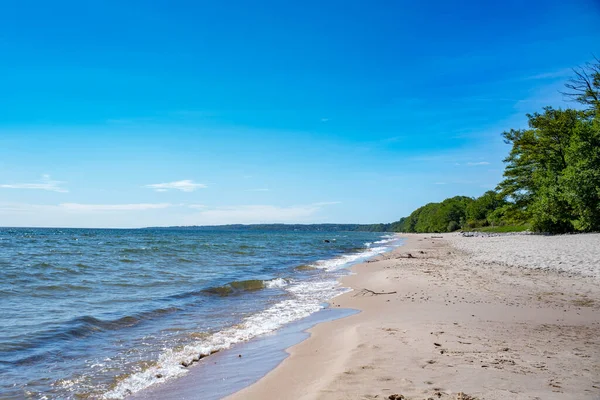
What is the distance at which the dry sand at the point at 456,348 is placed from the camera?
168 inches

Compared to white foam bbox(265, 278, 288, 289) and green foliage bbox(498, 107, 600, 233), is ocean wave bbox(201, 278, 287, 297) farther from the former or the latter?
green foliage bbox(498, 107, 600, 233)

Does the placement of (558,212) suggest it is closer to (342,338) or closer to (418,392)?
(342,338)

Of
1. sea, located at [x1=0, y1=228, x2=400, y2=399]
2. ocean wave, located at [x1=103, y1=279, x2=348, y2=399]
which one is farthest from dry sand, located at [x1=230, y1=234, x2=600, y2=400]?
sea, located at [x1=0, y1=228, x2=400, y2=399]

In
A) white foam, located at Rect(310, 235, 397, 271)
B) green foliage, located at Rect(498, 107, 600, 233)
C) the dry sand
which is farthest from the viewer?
green foliage, located at Rect(498, 107, 600, 233)

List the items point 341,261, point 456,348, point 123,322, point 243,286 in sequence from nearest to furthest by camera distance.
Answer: point 456,348 → point 123,322 → point 243,286 → point 341,261

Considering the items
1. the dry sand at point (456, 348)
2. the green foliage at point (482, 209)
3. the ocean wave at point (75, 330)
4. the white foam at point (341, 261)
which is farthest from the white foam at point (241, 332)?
the green foliage at point (482, 209)

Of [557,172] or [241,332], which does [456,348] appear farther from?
[557,172]

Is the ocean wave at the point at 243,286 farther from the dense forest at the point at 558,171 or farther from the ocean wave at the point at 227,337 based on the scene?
the dense forest at the point at 558,171

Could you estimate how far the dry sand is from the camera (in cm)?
426

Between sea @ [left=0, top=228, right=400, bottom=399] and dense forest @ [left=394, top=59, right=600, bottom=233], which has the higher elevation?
dense forest @ [left=394, top=59, right=600, bottom=233]

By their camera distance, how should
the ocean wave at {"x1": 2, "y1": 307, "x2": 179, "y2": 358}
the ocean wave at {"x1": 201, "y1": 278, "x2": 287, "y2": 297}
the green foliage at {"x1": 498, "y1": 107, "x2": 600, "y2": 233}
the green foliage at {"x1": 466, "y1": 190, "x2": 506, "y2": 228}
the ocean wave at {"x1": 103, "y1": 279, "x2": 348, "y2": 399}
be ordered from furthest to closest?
the green foliage at {"x1": 466, "y1": 190, "x2": 506, "y2": 228} < the green foliage at {"x1": 498, "y1": 107, "x2": 600, "y2": 233} < the ocean wave at {"x1": 201, "y1": 278, "x2": 287, "y2": 297} < the ocean wave at {"x1": 2, "y1": 307, "x2": 179, "y2": 358} < the ocean wave at {"x1": 103, "y1": 279, "x2": 348, "y2": 399}

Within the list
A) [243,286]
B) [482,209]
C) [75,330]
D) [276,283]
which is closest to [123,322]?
[75,330]

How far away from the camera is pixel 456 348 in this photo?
18.9 ft

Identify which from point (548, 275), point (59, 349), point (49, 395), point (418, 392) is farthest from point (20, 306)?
point (548, 275)
